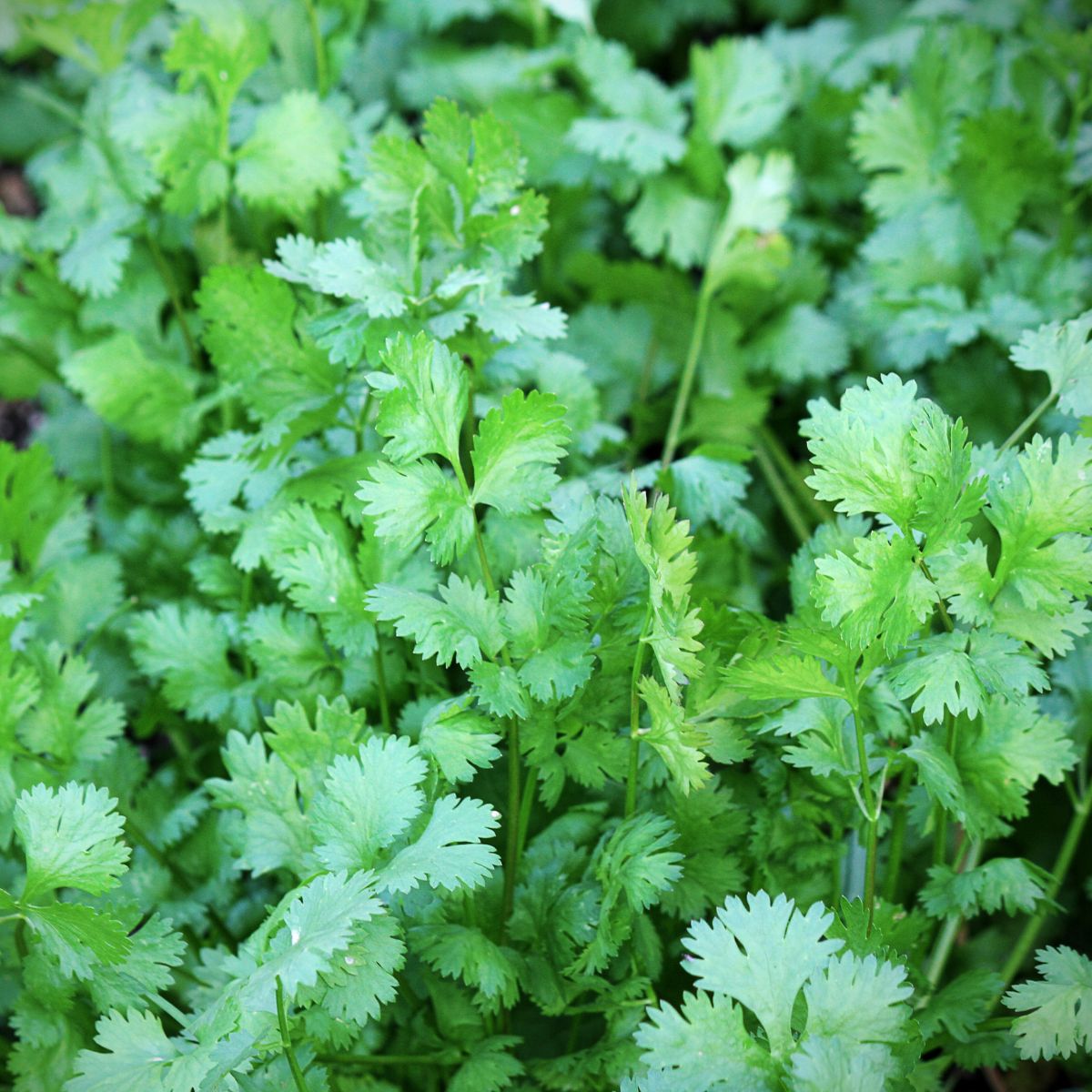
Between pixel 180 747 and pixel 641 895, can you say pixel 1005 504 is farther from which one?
pixel 180 747

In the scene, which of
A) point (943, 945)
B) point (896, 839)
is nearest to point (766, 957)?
point (896, 839)

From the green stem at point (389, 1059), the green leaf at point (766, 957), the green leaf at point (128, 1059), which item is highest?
the green leaf at point (766, 957)

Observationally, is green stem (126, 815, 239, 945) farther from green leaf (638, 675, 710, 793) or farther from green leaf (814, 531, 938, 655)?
green leaf (814, 531, 938, 655)

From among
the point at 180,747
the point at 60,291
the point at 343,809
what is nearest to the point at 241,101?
the point at 60,291

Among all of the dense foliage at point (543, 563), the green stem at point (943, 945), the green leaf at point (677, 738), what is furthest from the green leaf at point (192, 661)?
the green stem at point (943, 945)

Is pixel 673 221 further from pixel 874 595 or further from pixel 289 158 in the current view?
pixel 874 595

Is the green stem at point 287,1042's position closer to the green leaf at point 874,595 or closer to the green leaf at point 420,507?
the green leaf at point 420,507
